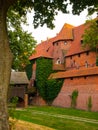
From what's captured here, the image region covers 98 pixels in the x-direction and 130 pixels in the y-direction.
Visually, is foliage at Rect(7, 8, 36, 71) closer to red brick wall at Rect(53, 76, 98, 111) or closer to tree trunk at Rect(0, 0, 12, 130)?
red brick wall at Rect(53, 76, 98, 111)

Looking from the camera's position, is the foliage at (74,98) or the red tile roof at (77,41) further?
the red tile roof at (77,41)

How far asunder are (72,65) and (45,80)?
4.92m

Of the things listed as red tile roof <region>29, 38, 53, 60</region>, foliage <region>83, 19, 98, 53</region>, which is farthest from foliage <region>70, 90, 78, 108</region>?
red tile roof <region>29, 38, 53, 60</region>

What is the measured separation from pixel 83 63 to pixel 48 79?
6.00 metres

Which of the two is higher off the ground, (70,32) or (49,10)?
(70,32)

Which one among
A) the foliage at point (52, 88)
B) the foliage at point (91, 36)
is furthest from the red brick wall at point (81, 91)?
the foliage at point (91, 36)

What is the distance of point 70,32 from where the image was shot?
50.9m

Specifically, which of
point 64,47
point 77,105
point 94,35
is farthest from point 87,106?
point 64,47

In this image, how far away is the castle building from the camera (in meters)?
35.8

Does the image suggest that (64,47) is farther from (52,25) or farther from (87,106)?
(52,25)

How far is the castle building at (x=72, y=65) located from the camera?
3584 cm

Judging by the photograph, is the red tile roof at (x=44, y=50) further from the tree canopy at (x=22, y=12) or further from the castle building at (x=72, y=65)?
the tree canopy at (x=22, y=12)

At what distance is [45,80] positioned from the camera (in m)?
46.3

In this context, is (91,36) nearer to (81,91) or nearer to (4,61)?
(81,91)
